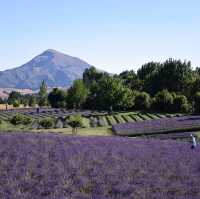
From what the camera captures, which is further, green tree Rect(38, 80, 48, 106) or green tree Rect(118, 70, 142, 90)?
green tree Rect(38, 80, 48, 106)

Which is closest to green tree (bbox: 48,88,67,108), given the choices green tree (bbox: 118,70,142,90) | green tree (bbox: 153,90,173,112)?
green tree (bbox: 118,70,142,90)

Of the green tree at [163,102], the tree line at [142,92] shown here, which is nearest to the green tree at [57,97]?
the tree line at [142,92]

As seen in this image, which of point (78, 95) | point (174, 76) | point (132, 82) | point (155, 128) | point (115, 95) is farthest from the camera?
point (132, 82)

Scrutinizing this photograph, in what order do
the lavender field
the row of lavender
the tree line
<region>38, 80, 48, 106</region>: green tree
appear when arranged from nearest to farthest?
the lavender field < the row of lavender < the tree line < <region>38, 80, 48, 106</region>: green tree

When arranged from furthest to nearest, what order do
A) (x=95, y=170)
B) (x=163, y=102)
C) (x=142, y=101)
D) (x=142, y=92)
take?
(x=142, y=92) < (x=142, y=101) < (x=163, y=102) < (x=95, y=170)

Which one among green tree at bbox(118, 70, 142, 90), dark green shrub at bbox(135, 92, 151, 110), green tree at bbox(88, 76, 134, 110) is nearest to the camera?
green tree at bbox(88, 76, 134, 110)

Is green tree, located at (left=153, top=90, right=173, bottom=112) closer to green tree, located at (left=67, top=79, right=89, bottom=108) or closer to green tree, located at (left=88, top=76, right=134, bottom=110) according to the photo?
green tree, located at (left=88, top=76, right=134, bottom=110)

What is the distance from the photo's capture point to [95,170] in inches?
535

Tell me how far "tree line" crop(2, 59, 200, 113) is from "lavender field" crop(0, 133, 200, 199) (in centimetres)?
5404

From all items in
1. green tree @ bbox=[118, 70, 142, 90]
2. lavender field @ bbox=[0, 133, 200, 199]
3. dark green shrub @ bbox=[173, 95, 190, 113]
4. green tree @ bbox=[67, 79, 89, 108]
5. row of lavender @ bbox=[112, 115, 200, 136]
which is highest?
green tree @ bbox=[118, 70, 142, 90]

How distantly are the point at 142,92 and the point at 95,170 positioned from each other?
274 ft

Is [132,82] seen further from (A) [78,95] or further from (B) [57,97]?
(B) [57,97]

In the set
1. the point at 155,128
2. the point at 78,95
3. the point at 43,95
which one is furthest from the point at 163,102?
the point at 43,95

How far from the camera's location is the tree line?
8456 centimetres
